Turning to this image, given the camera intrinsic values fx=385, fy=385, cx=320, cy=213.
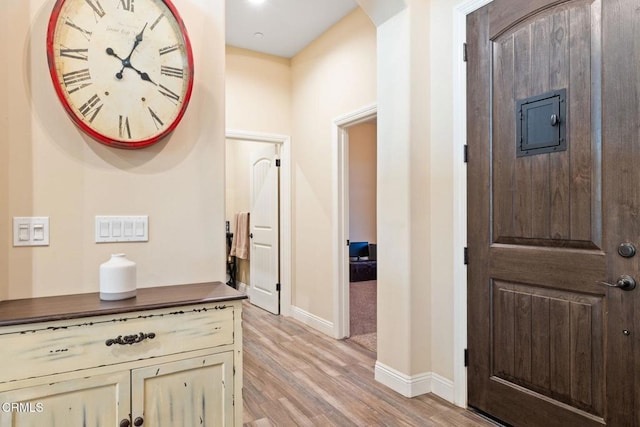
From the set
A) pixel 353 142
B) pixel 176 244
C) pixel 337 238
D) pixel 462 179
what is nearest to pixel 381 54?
pixel 462 179

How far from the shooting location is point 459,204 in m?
2.39

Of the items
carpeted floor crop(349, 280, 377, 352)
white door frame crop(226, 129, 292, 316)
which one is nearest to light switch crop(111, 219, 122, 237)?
carpeted floor crop(349, 280, 377, 352)

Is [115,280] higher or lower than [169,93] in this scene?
lower

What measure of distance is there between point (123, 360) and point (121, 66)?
1196 millimetres

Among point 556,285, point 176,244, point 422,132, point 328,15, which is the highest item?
point 328,15

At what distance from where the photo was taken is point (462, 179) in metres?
2.37

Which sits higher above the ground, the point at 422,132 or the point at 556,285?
the point at 422,132

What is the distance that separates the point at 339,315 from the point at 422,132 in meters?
1.99

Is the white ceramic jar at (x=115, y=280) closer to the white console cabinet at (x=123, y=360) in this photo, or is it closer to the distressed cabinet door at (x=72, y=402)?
the white console cabinet at (x=123, y=360)

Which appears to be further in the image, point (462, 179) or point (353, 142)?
point (353, 142)

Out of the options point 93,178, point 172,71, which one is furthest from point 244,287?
point 172,71

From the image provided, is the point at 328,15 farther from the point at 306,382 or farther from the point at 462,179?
the point at 306,382

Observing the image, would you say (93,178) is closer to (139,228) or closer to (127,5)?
(139,228)

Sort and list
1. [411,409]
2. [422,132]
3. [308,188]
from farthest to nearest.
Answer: [308,188] → [422,132] → [411,409]
